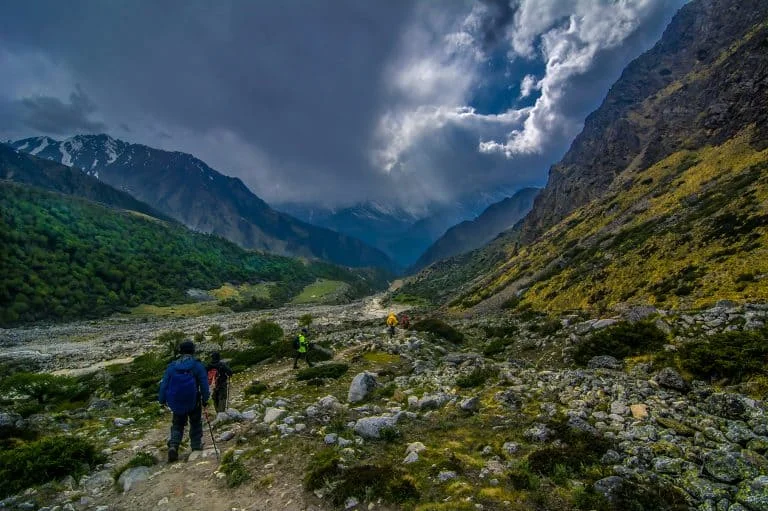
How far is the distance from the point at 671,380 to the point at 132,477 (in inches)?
663

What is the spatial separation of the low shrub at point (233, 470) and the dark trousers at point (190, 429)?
4.89 feet

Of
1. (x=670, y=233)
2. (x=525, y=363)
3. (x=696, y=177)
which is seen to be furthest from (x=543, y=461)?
(x=696, y=177)

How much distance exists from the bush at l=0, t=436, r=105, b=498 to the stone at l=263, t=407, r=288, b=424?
17.0ft

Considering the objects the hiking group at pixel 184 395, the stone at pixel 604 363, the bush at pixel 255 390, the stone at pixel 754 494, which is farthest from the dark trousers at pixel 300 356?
the stone at pixel 754 494

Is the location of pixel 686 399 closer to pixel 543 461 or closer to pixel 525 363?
pixel 543 461

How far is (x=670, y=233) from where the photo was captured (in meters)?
45.9

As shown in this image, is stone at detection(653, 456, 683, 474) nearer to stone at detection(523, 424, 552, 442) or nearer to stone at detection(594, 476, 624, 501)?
stone at detection(594, 476, 624, 501)

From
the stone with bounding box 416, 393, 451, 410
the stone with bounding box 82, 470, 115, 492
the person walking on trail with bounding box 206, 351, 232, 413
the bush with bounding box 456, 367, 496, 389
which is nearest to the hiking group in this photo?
the stone with bounding box 82, 470, 115, 492

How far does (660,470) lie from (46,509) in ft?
45.3

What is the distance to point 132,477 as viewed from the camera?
10.8m

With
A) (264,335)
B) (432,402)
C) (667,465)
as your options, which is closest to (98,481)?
(432,402)

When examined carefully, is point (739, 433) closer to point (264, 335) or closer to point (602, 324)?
point (602, 324)

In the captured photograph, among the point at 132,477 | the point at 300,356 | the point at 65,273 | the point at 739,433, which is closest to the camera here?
the point at 739,433

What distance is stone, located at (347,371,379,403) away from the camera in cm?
1703
